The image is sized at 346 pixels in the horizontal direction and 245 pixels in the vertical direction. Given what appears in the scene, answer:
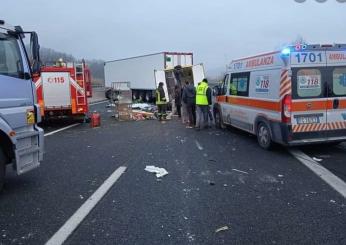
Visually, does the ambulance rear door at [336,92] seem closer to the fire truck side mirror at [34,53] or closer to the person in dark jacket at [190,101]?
the fire truck side mirror at [34,53]

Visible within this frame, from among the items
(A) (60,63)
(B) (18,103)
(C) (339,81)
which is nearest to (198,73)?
(A) (60,63)

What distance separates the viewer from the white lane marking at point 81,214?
4543 mm

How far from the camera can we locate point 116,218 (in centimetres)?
517

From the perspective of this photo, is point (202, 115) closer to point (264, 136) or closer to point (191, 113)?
point (191, 113)

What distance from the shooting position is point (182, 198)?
600cm

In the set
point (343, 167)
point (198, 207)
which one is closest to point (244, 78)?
point (343, 167)

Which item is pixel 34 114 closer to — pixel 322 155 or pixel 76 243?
pixel 76 243

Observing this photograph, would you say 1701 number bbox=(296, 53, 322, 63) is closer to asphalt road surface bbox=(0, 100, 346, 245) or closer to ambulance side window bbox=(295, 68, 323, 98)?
ambulance side window bbox=(295, 68, 323, 98)

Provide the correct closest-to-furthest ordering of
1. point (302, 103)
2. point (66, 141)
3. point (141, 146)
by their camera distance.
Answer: point (302, 103) → point (141, 146) → point (66, 141)

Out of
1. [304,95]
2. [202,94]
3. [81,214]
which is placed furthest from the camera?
[202,94]

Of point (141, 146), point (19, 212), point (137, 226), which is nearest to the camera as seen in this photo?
point (137, 226)

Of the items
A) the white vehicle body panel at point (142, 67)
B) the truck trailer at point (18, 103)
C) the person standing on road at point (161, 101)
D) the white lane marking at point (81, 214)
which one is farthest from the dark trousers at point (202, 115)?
the white vehicle body panel at point (142, 67)

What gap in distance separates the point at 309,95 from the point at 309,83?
27 cm

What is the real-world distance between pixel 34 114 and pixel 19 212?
5.81 ft
